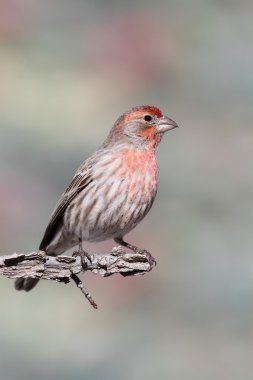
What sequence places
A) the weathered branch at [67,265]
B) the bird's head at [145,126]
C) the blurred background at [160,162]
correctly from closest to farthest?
1. the weathered branch at [67,265]
2. the bird's head at [145,126]
3. the blurred background at [160,162]

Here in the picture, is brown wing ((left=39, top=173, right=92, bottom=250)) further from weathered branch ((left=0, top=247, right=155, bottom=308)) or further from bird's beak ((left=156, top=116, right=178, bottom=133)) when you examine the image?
weathered branch ((left=0, top=247, right=155, bottom=308))

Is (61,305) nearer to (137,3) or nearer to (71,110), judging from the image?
(71,110)

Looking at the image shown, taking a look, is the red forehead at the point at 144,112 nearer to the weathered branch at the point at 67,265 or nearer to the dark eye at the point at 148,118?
the dark eye at the point at 148,118

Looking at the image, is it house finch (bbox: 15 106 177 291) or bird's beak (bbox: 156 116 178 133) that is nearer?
house finch (bbox: 15 106 177 291)

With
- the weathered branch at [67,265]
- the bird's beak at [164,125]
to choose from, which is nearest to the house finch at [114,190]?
the bird's beak at [164,125]

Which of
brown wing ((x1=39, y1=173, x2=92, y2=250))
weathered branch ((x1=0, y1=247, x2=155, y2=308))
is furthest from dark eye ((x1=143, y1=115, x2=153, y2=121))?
weathered branch ((x1=0, y1=247, x2=155, y2=308))

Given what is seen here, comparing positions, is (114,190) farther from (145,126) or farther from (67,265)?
(67,265)
